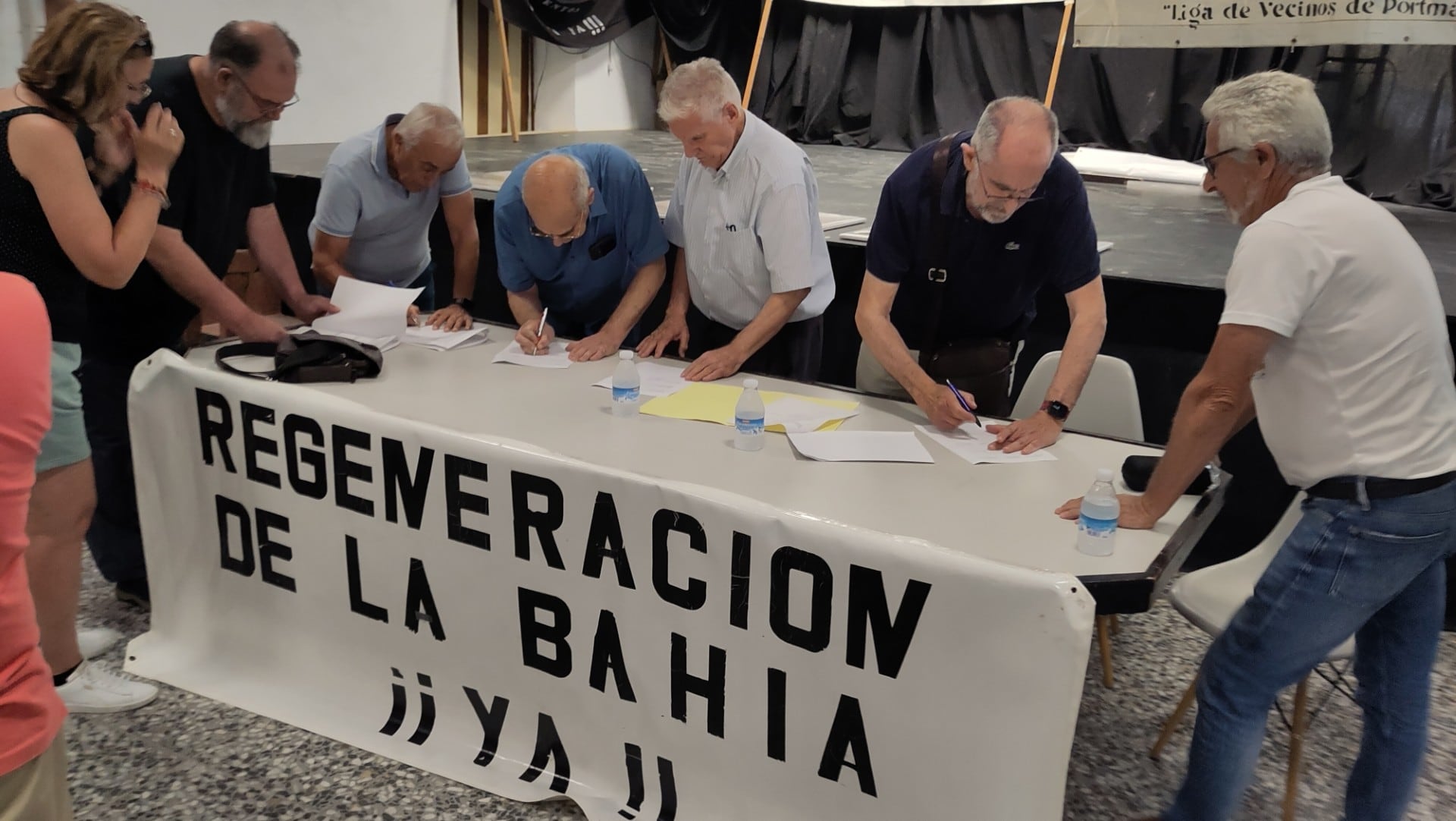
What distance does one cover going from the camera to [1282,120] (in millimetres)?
1369

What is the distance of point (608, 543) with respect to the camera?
67.5 inches

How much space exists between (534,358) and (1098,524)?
1407mm

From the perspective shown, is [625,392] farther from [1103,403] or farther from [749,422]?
[1103,403]

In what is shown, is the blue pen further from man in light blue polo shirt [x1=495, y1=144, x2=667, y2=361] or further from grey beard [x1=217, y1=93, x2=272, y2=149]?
grey beard [x1=217, y1=93, x2=272, y2=149]

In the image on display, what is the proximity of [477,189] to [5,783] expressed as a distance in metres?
3.63

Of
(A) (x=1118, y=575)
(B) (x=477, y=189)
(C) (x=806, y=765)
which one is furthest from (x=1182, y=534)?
(B) (x=477, y=189)

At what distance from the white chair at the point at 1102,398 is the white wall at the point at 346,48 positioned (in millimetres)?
4730

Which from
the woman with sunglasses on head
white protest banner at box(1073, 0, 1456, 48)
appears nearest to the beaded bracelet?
the woman with sunglasses on head

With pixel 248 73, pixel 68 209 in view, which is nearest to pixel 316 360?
pixel 68 209

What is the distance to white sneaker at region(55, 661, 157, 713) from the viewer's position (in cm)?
204

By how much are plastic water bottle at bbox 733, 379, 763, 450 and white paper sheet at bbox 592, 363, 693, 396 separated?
0.32 m

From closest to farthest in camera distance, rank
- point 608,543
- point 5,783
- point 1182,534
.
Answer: point 5,783 → point 1182,534 → point 608,543

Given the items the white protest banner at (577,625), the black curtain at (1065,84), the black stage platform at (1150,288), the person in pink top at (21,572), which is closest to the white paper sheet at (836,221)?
the black stage platform at (1150,288)

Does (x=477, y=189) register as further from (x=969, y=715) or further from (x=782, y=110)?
(x=782, y=110)
